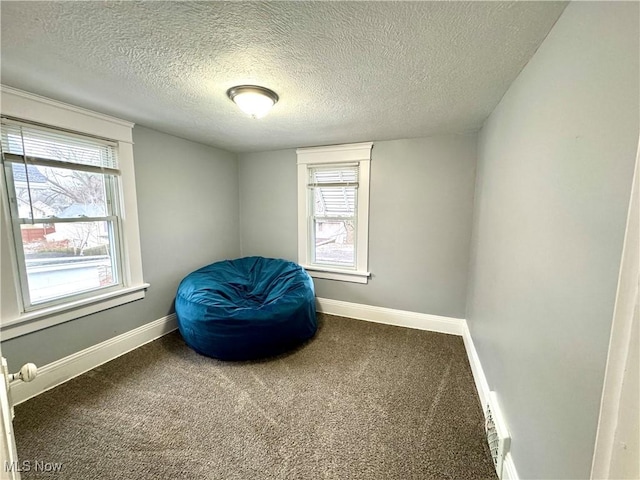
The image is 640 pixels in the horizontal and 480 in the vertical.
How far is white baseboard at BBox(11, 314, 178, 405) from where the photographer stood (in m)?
1.93

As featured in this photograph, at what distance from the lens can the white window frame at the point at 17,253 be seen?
5.90ft

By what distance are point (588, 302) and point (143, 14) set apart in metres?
1.91

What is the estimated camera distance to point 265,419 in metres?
1.76

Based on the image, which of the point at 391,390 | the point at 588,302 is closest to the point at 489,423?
the point at 391,390

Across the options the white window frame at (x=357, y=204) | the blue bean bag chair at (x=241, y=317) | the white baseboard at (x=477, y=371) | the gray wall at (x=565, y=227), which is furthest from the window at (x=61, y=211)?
the white baseboard at (x=477, y=371)

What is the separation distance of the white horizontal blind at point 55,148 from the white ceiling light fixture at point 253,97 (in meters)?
1.40

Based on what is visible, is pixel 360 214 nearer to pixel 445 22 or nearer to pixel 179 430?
pixel 445 22

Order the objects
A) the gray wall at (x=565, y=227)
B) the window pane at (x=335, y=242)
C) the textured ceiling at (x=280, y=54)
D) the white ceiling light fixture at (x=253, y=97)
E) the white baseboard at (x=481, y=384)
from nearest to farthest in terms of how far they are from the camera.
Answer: the gray wall at (x=565, y=227)
the textured ceiling at (x=280, y=54)
the white baseboard at (x=481, y=384)
the white ceiling light fixture at (x=253, y=97)
the window pane at (x=335, y=242)

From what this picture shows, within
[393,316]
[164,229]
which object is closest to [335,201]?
[393,316]

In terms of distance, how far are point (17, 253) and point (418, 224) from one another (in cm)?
345

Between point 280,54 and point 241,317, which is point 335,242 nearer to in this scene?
point 241,317

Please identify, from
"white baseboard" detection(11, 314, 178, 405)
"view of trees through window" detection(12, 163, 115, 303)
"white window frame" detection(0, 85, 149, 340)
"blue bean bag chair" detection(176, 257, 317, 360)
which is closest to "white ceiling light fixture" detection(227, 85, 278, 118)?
"white window frame" detection(0, 85, 149, 340)

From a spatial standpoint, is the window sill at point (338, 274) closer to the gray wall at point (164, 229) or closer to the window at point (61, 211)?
the gray wall at point (164, 229)

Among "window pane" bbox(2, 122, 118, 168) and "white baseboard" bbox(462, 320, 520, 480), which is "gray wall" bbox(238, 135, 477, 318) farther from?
"window pane" bbox(2, 122, 118, 168)
